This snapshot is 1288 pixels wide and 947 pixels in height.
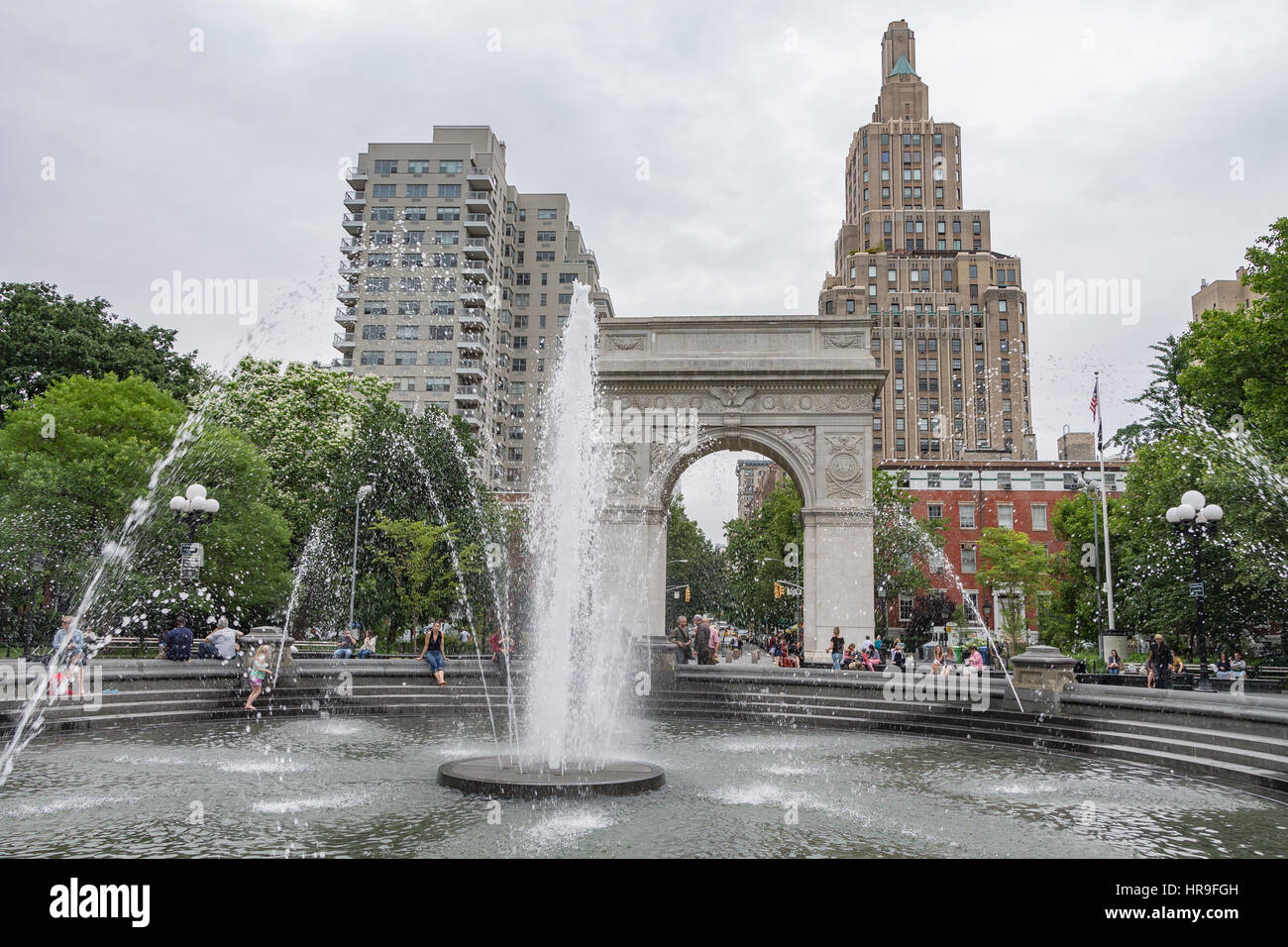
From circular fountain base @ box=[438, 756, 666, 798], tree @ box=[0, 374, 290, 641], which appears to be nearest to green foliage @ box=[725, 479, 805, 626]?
tree @ box=[0, 374, 290, 641]

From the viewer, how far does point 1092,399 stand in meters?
32.8

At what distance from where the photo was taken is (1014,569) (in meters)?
52.8

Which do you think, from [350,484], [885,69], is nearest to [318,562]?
[350,484]

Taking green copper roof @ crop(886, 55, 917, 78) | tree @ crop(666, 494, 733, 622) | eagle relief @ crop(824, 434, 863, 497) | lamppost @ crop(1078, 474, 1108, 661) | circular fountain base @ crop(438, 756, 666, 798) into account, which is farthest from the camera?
green copper roof @ crop(886, 55, 917, 78)

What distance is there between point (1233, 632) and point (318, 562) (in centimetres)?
3236

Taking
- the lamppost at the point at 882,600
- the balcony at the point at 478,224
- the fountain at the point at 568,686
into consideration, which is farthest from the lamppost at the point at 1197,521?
the balcony at the point at 478,224

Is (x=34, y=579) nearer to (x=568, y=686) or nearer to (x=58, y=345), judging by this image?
(x=58, y=345)

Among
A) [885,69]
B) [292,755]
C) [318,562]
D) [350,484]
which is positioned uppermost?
[885,69]

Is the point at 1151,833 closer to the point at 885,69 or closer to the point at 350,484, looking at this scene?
the point at 350,484

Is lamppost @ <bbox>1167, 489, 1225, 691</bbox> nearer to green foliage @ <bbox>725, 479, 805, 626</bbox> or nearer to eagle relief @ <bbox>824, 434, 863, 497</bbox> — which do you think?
eagle relief @ <bbox>824, 434, 863, 497</bbox>

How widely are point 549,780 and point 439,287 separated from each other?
6541cm

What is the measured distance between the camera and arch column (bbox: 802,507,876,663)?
90.1ft

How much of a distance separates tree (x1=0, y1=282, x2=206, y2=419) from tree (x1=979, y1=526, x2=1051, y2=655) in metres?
43.3

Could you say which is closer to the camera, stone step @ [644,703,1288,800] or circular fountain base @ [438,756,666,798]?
circular fountain base @ [438,756,666,798]
